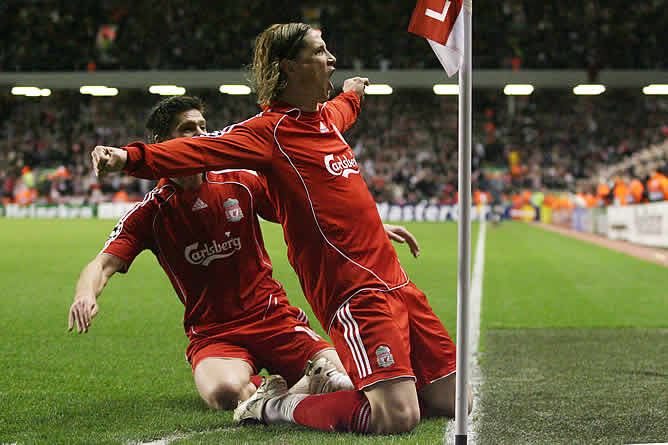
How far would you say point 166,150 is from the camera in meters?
2.99

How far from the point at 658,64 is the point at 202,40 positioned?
1874cm

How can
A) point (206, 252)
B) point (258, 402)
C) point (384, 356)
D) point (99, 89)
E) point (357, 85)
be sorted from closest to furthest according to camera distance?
1. point (384, 356)
2. point (258, 402)
3. point (206, 252)
4. point (357, 85)
5. point (99, 89)

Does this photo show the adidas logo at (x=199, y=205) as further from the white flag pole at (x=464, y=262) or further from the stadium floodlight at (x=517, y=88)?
the stadium floodlight at (x=517, y=88)

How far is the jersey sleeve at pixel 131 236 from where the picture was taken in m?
3.91

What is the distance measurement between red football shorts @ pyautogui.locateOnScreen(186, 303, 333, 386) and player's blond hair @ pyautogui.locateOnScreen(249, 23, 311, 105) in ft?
4.28

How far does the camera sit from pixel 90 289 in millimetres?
3566

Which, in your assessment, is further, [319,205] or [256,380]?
[256,380]

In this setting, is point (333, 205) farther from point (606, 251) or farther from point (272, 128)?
point (606, 251)

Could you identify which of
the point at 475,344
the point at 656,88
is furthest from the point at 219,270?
the point at 656,88

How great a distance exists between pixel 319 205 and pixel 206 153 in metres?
0.61

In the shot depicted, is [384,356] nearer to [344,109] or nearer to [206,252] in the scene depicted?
[206,252]

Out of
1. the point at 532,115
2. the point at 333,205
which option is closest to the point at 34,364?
the point at 333,205

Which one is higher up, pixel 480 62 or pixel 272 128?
pixel 480 62

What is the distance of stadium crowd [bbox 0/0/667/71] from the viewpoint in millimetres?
32188
